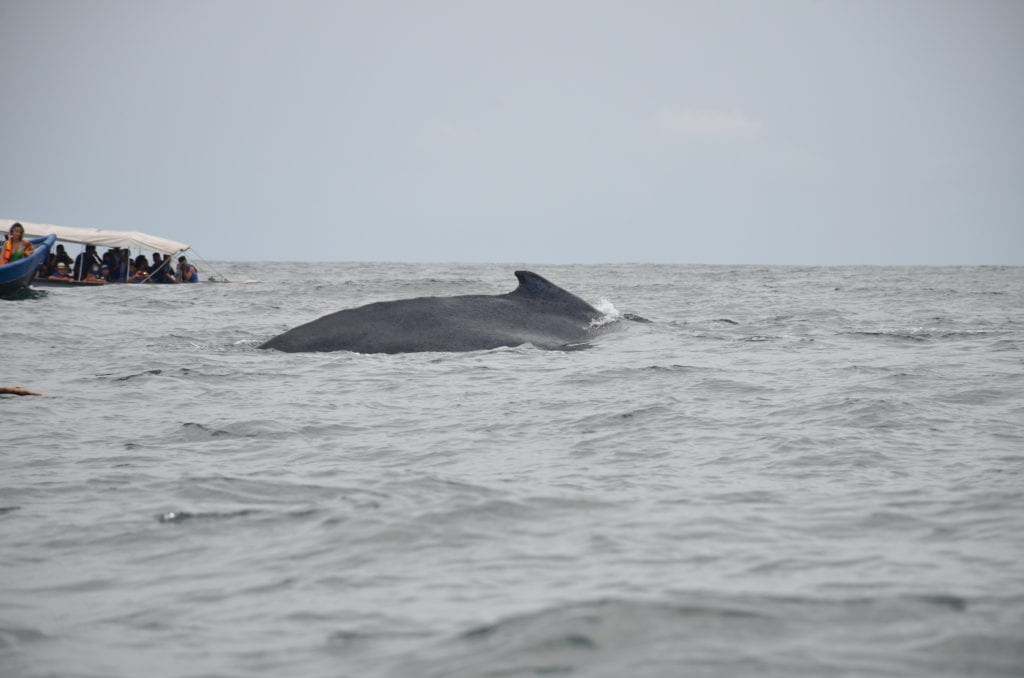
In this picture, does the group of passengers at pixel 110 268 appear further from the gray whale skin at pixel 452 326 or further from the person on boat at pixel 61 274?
the gray whale skin at pixel 452 326

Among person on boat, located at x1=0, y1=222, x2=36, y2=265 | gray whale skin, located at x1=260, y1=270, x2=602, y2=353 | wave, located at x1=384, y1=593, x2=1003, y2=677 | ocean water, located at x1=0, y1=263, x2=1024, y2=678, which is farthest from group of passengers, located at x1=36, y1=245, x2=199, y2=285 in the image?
wave, located at x1=384, y1=593, x2=1003, y2=677

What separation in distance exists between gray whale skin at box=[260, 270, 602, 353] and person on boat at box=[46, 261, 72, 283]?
72.4 feet

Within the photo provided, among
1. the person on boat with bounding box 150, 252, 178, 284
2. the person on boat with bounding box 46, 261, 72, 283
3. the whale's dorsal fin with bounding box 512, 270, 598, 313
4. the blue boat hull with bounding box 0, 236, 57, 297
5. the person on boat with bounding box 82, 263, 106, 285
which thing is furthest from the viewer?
the person on boat with bounding box 150, 252, 178, 284

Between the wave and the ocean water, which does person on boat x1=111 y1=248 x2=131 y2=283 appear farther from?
the wave

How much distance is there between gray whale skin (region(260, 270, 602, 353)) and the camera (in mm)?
13250

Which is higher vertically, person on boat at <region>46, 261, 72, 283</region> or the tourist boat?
the tourist boat

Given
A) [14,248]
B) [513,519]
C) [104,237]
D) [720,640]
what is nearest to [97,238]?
[104,237]

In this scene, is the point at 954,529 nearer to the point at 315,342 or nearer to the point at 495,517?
the point at 495,517

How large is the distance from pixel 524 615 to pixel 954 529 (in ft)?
7.93

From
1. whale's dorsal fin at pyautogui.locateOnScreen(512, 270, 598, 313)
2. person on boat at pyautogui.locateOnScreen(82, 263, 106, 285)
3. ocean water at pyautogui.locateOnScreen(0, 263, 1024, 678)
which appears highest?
whale's dorsal fin at pyautogui.locateOnScreen(512, 270, 598, 313)

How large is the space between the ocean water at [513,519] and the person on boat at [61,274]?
2270cm

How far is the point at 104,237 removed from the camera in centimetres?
3522

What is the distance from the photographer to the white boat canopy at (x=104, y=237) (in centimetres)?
3488

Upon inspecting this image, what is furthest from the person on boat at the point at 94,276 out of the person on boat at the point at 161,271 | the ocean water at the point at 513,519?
the ocean water at the point at 513,519
